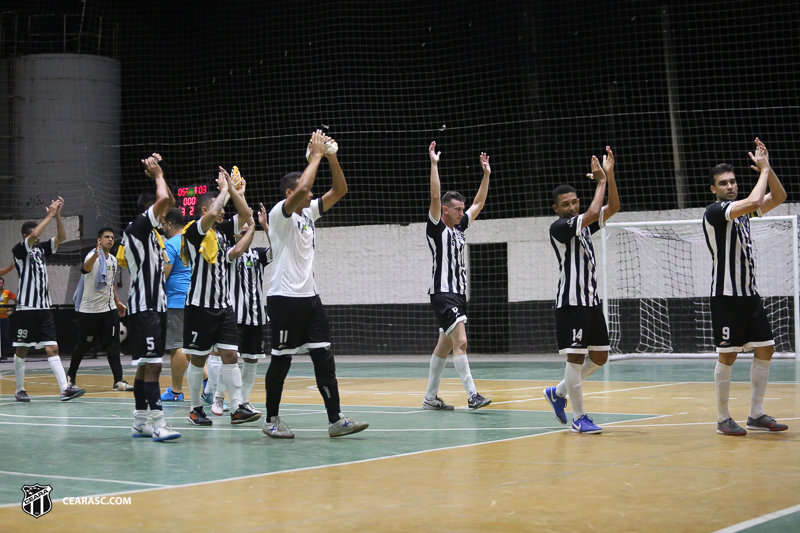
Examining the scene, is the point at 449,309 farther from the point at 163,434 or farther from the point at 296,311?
the point at 163,434

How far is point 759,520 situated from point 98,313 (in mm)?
10523

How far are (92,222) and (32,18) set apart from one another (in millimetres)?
6359

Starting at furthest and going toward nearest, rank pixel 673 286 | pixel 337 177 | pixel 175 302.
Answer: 1. pixel 673 286
2. pixel 175 302
3. pixel 337 177

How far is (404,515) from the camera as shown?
4.22 m

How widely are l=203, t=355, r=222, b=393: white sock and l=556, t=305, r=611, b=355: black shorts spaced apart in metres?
4.17

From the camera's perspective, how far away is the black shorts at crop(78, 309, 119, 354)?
1260 cm

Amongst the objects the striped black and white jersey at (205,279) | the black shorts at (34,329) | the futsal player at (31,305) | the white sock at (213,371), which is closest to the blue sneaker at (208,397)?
the white sock at (213,371)

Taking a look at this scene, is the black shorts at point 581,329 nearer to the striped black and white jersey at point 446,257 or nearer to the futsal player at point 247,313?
the striped black and white jersey at point 446,257

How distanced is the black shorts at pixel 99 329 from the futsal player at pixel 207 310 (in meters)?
4.69

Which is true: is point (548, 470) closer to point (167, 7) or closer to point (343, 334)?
point (343, 334)

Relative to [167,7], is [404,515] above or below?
below

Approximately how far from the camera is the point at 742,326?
703 cm

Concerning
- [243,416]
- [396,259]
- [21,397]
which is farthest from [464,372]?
[396,259]

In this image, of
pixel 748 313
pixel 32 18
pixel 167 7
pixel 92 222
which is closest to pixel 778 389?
pixel 748 313
